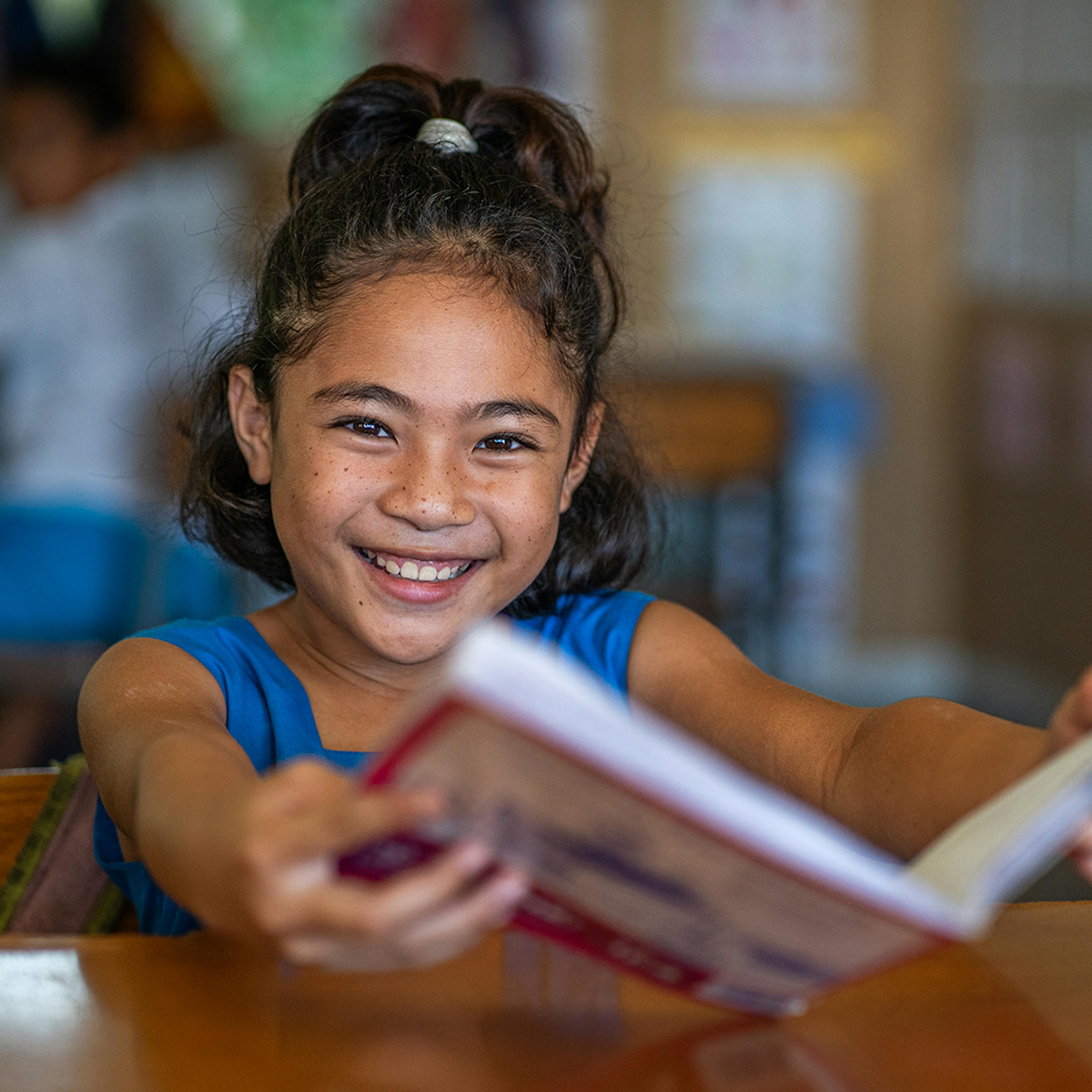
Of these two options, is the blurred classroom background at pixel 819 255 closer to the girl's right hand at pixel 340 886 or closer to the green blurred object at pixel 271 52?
the green blurred object at pixel 271 52

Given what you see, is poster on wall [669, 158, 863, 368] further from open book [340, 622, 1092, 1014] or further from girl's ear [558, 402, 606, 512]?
open book [340, 622, 1092, 1014]

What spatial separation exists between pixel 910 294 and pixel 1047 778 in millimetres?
3962

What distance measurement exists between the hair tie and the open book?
0.69m

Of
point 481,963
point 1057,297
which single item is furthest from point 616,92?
point 481,963

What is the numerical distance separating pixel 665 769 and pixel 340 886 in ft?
0.43

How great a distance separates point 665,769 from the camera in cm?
42

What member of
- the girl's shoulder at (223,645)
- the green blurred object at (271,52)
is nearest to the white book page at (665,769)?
the girl's shoulder at (223,645)

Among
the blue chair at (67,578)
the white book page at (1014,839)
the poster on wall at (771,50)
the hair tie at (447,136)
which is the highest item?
the poster on wall at (771,50)

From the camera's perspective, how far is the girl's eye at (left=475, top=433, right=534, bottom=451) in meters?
0.93

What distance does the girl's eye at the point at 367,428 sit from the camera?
907mm

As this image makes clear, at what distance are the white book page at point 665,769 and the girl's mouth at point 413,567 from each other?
1.64 ft

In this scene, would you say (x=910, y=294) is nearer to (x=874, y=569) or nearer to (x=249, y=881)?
(x=874, y=569)

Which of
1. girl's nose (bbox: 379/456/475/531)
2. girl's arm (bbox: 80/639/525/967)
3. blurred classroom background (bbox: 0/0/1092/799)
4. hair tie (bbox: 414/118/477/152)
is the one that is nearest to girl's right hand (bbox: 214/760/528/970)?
girl's arm (bbox: 80/639/525/967)

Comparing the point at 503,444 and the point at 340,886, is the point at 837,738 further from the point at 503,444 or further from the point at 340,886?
the point at 340,886
